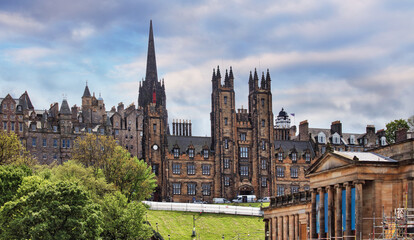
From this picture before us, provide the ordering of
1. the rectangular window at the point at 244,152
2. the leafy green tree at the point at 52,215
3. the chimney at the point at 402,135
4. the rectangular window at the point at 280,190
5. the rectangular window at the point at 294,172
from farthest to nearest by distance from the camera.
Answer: the rectangular window at the point at 294,172 < the rectangular window at the point at 244,152 < the rectangular window at the point at 280,190 < the leafy green tree at the point at 52,215 < the chimney at the point at 402,135

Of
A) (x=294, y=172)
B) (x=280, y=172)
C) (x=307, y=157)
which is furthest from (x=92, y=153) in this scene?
(x=307, y=157)

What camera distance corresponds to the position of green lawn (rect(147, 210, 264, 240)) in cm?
11394

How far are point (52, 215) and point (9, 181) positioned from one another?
1529 cm

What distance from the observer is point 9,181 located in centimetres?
9081

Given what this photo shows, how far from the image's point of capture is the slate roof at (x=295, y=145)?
163m

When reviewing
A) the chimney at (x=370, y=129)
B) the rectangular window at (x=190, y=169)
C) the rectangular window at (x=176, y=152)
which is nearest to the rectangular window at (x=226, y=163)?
the rectangular window at (x=190, y=169)

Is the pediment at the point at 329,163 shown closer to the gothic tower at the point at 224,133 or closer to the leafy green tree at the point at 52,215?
the leafy green tree at the point at 52,215

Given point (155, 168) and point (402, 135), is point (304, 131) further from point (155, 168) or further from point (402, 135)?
point (402, 135)

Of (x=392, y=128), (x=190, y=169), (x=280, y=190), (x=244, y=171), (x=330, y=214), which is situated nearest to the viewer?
(x=330, y=214)

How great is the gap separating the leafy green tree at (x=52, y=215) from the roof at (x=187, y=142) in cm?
7274

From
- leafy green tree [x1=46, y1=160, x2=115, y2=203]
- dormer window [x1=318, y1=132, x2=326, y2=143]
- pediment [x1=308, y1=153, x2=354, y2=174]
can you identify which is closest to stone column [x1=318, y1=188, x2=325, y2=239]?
pediment [x1=308, y1=153, x2=354, y2=174]

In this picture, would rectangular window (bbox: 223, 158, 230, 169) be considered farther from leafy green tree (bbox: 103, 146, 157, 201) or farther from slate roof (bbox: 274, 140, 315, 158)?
leafy green tree (bbox: 103, 146, 157, 201)

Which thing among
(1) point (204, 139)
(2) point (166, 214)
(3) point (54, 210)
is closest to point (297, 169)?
(1) point (204, 139)

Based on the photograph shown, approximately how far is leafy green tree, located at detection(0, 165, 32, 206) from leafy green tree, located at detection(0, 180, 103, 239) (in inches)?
264
